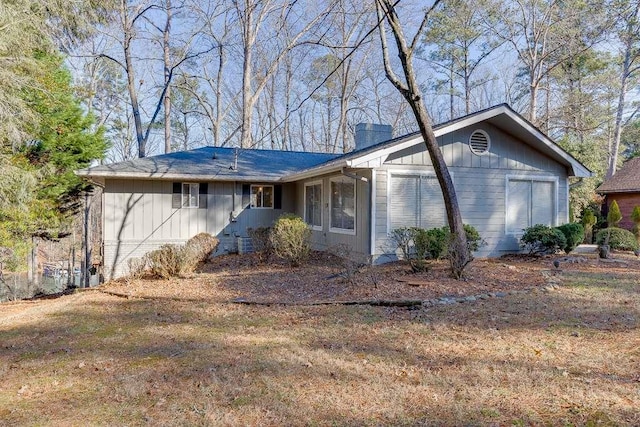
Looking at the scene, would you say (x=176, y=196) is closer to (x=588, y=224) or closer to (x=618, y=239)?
(x=618, y=239)

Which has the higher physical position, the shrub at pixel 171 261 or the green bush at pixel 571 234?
the green bush at pixel 571 234

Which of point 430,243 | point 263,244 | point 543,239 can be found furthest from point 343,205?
point 543,239

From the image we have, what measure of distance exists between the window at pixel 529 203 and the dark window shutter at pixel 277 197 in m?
6.52

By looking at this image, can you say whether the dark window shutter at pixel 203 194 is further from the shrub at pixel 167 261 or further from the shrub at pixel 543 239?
the shrub at pixel 543 239

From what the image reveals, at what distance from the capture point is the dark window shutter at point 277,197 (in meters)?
13.4

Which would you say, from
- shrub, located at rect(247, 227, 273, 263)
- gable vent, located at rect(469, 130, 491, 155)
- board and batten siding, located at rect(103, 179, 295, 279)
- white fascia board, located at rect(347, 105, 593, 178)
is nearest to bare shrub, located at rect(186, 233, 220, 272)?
board and batten siding, located at rect(103, 179, 295, 279)

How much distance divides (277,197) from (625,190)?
13.8 metres

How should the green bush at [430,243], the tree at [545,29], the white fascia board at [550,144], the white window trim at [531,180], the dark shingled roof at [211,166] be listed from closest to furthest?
1. the green bush at [430,243]
2. the white fascia board at [550,144]
3. the white window trim at [531,180]
4. the dark shingled roof at [211,166]
5. the tree at [545,29]

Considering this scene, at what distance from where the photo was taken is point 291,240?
982cm

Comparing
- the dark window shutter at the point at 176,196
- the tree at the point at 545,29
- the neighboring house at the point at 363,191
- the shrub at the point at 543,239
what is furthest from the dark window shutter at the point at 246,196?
the tree at the point at 545,29

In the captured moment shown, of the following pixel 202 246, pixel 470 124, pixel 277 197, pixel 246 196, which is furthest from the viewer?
pixel 277 197

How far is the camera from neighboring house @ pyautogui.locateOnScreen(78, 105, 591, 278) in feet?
32.3

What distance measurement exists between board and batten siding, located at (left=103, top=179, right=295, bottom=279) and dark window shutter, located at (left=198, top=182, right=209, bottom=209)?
8cm

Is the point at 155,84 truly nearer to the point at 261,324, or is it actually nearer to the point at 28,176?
the point at 28,176
